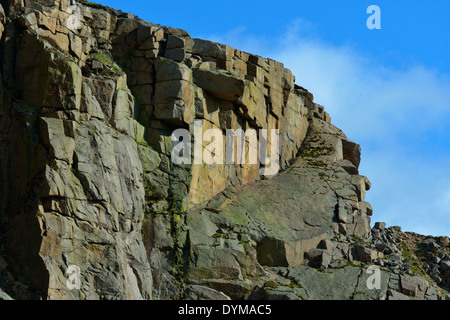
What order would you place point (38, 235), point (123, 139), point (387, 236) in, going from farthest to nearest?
point (387, 236) → point (123, 139) → point (38, 235)

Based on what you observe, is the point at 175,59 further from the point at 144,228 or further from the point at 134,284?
the point at 134,284

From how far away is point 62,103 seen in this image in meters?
37.4

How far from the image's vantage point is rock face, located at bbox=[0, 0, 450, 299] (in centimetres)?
3597

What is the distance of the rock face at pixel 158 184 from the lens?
36.0 meters

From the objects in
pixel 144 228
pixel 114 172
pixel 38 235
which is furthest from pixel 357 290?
pixel 38 235

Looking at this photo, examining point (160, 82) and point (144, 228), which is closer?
point (144, 228)

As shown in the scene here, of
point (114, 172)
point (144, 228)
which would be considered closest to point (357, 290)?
point (144, 228)

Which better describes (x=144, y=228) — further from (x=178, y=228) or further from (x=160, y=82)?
(x=160, y=82)

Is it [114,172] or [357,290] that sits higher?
[114,172]

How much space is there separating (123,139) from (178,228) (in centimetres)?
565

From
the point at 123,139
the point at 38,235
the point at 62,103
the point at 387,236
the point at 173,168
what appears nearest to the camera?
the point at 38,235

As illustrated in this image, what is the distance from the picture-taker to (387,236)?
5303 cm

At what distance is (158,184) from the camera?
42.7m
